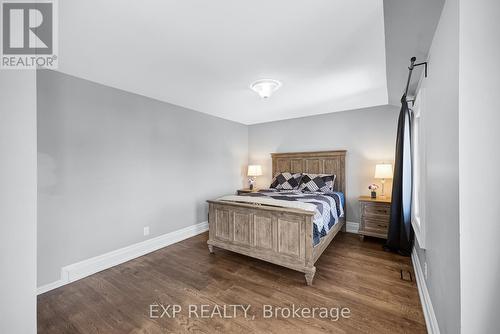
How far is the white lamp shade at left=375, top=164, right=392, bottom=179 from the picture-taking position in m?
3.22

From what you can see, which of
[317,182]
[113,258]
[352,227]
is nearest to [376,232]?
[352,227]

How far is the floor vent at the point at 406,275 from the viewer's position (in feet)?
7.16

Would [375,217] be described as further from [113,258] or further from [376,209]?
[113,258]

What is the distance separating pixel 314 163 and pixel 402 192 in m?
1.79

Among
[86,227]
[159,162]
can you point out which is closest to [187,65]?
[159,162]

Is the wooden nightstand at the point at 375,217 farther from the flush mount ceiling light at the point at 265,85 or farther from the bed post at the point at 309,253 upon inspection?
the flush mount ceiling light at the point at 265,85

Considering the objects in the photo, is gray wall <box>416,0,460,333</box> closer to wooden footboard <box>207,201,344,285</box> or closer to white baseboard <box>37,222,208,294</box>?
wooden footboard <box>207,201,344,285</box>

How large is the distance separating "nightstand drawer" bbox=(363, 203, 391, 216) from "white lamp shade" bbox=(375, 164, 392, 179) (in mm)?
459

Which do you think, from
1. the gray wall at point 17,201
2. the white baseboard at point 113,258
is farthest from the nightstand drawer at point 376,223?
the gray wall at point 17,201

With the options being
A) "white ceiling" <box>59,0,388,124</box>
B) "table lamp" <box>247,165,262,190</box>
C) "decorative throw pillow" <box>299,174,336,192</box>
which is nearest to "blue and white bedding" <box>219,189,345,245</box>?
"decorative throw pillow" <box>299,174,336,192</box>

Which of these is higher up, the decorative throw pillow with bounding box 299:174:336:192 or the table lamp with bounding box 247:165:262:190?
the table lamp with bounding box 247:165:262:190

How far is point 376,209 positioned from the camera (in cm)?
316

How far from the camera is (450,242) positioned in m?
1.08

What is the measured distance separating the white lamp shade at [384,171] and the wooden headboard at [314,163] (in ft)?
2.06
